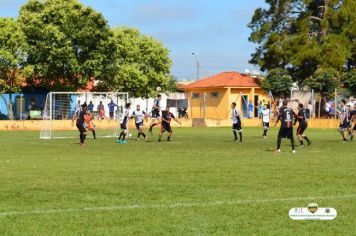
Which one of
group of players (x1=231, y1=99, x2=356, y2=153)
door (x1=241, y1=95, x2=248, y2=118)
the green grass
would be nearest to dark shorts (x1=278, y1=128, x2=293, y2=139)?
group of players (x1=231, y1=99, x2=356, y2=153)

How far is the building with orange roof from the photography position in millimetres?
62719

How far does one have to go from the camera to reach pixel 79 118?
28.4m

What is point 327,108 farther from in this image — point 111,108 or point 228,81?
point 111,108

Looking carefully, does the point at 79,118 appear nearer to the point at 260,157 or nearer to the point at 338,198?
the point at 260,157

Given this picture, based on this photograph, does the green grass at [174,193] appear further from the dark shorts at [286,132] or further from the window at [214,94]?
the window at [214,94]

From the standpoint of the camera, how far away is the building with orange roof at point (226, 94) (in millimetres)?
62719

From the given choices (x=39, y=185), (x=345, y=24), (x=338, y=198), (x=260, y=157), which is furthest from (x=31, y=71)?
(x=338, y=198)

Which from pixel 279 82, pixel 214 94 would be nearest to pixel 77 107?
pixel 279 82

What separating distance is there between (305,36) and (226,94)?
11367mm

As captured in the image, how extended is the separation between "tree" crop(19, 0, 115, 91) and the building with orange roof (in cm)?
1147

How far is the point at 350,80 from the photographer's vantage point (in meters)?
56.6

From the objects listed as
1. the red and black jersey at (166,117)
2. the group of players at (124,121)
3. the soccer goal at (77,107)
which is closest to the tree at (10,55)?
the soccer goal at (77,107)

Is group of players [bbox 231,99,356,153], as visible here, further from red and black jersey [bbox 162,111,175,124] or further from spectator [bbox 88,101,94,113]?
spectator [bbox 88,101,94,113]

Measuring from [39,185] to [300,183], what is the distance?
500 centimetres
